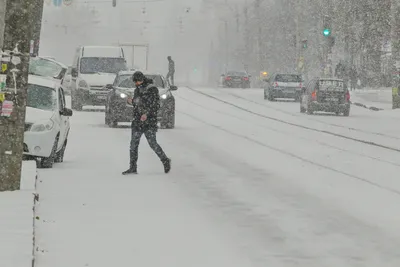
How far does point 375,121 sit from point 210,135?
36.8 ft

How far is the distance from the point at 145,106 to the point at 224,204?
12.9 ft

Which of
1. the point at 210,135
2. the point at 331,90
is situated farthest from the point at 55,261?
the point at 331,90

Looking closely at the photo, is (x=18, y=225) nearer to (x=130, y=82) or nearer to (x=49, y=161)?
(x=49, y=161)

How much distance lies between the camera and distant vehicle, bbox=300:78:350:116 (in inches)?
1630

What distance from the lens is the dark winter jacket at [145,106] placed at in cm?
1677

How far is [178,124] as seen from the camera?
3306 cm

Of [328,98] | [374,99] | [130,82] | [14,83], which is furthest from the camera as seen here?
[374,99]

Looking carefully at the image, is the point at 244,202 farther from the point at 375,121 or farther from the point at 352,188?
the point at 375,121

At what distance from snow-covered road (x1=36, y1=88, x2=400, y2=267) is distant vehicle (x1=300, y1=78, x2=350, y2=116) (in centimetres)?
1449

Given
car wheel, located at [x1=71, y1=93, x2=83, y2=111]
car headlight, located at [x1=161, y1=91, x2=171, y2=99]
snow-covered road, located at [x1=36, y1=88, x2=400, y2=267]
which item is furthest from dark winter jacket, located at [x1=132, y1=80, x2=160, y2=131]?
car wheel, located at [x1=71, y1=93, x2=83, y2=111]

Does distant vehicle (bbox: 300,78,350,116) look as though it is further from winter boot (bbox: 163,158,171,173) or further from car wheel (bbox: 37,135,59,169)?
winter boot (bbox: 163,158,171,173)

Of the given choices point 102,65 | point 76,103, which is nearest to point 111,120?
point 76,103

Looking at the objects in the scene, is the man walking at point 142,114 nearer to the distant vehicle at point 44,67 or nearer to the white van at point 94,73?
the white van at point 94,73

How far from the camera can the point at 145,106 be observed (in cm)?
1677
